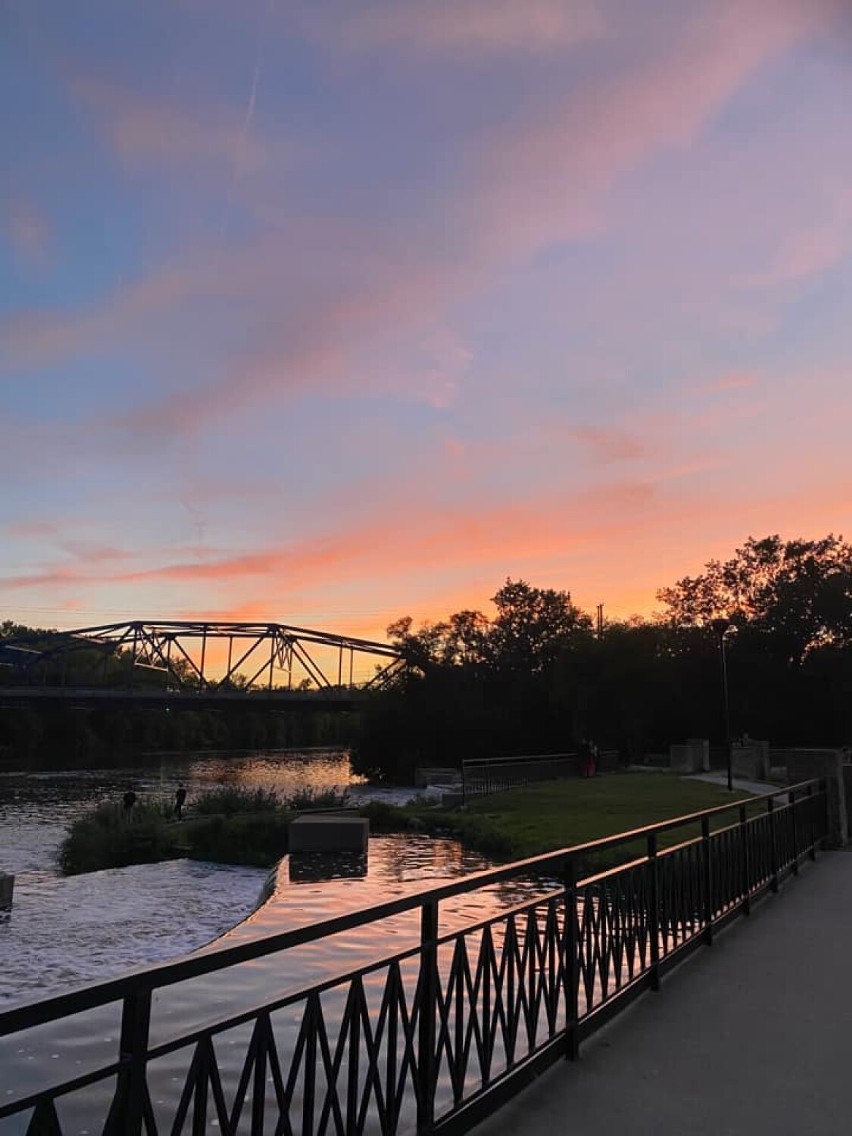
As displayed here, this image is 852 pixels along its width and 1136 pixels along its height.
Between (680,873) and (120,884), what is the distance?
9.93 meters

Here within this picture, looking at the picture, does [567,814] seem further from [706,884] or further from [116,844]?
[706,884]

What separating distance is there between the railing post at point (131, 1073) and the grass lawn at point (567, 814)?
1126cm

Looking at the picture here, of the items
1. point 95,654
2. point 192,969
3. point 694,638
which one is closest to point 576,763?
point 694,638

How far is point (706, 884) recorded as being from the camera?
701 cm

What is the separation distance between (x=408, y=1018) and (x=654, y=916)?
2.89 m

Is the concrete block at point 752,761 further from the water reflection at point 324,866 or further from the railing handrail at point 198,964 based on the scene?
the railing handrail at point 198,964

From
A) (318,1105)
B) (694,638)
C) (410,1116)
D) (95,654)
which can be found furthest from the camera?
(95,654)

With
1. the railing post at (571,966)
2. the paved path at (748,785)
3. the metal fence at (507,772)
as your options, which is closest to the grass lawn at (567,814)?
the paved path at (748,785)

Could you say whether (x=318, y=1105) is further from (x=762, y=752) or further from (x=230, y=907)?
(x=762, y=752)

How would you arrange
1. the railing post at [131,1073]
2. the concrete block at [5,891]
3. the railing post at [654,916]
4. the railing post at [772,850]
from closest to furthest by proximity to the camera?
the railing post at [131,1073] → the railing post at [654,916] → the railing post at [772,850] → the concrete block at [5,891]

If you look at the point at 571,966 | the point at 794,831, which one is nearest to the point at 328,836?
the point at 794,831

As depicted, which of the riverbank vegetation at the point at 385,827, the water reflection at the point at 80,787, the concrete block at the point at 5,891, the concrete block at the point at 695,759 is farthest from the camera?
Answer: the concrete block at the point at 695,759

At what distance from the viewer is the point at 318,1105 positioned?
4.84 m

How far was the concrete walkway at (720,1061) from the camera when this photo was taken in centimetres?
377
